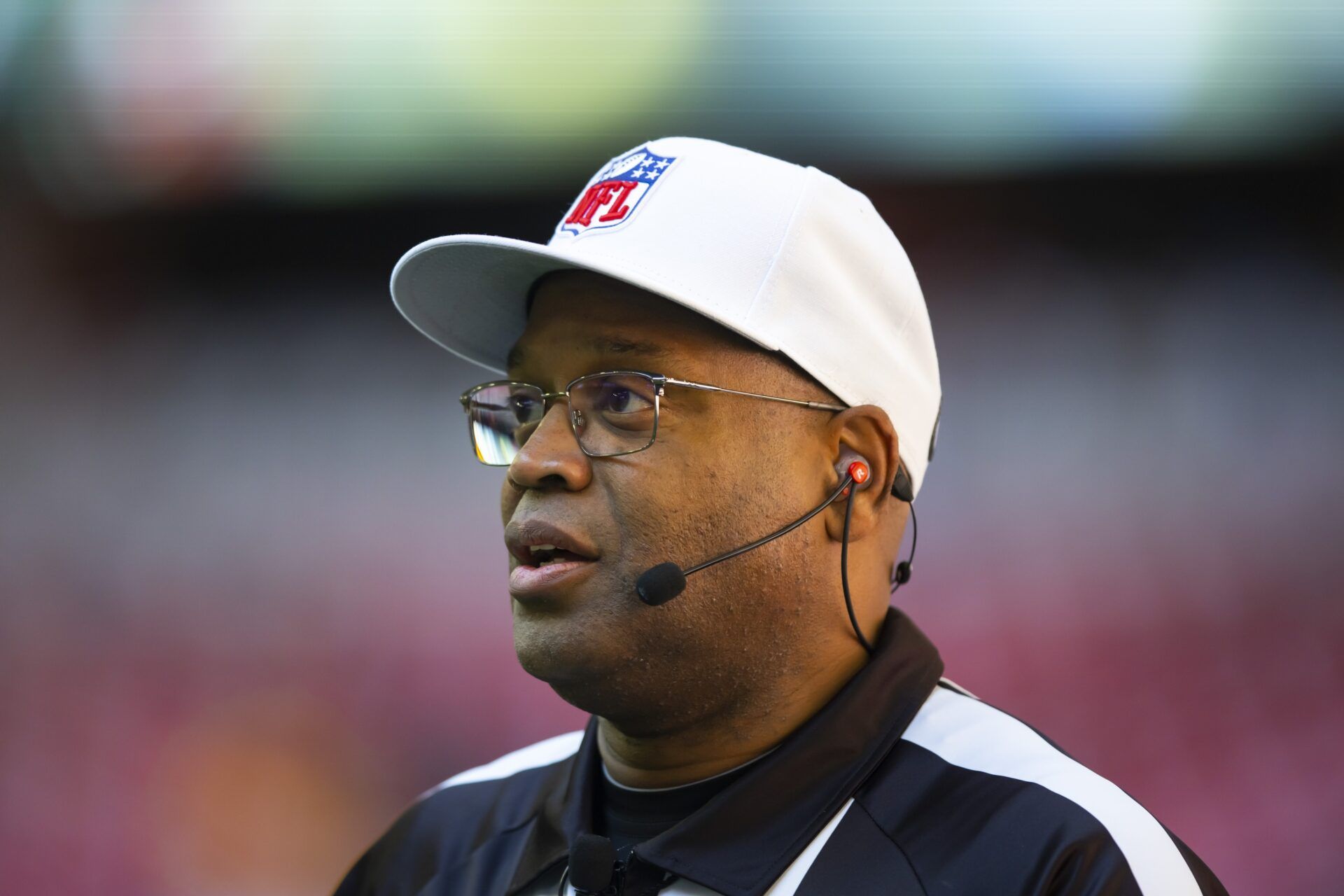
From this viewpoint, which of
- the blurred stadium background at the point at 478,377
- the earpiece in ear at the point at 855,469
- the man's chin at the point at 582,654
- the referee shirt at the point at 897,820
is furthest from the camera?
the blurred stadium background at the point at 478,377

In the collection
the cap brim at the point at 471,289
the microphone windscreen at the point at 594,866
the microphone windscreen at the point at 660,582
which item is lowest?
the microphone windscreen at the point at 594,866

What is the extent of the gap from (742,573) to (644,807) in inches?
13.1

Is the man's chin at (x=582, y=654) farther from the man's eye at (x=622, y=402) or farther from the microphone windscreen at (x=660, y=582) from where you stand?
the man's eye at (x=622, y=402)

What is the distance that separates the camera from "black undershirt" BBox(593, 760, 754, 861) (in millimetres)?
1488

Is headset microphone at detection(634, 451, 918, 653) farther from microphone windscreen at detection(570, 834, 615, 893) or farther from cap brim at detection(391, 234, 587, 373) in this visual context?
cap brim at detection(391, 234, 587, 373)

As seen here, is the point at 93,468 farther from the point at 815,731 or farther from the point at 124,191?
the point at 815,731

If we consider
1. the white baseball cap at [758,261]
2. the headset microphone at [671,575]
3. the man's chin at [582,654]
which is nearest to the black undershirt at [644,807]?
the man's chin at [582,654]

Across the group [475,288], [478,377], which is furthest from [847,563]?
[478,377]

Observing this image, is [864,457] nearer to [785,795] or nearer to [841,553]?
[841,553]

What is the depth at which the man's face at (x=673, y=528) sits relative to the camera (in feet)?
4.64

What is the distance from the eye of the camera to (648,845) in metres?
1.39

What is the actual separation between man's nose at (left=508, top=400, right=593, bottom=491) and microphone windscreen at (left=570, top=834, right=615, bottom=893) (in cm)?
40

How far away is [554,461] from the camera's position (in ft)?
4.73

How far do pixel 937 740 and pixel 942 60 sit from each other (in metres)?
2.68
